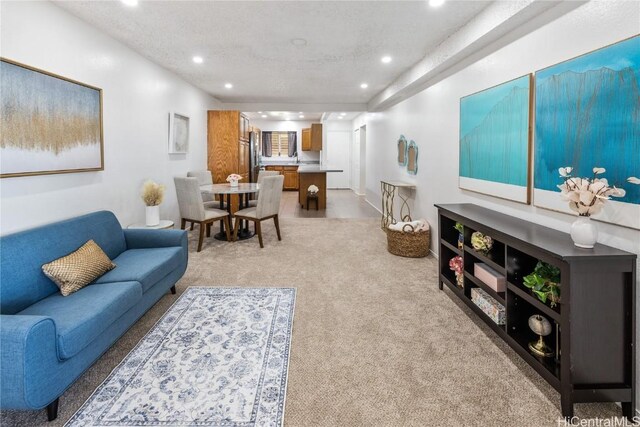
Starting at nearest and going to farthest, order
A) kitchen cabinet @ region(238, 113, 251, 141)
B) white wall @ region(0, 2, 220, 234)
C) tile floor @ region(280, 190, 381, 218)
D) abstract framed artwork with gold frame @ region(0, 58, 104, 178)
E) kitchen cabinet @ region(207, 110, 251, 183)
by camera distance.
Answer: abstract framed artwork with gold frame @ region(0, 58, 104, 178) < white wall @ region(0, 2, 220, 234) < kitchen cabinet @ region(207, 110, 251, 183) < kitchen cabinet @ region(238, 113, 251, 141) < tile floor @ region(280, 190, 381, 218)

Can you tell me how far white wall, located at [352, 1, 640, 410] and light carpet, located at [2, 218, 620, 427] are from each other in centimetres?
89

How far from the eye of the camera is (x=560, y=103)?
7.26 feet

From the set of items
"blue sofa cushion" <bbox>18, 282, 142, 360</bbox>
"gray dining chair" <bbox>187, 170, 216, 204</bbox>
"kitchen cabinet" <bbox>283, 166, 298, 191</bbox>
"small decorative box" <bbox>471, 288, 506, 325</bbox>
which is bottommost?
"small decorative box" <bbox>471, 288, 506, 325</bbox>

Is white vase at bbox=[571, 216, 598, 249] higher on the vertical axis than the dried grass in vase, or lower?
lower

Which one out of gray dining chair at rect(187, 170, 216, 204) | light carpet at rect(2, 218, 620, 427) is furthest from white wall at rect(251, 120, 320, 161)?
light carpet at rect(2, 218, 620, 427)

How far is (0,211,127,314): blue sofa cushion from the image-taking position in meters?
2.02

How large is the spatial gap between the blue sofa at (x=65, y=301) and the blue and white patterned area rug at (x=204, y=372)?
21 centimetres

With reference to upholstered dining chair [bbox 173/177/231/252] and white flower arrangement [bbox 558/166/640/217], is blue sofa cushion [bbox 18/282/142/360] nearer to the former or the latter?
upholstered dining chair [bbox 173/177/231/252]

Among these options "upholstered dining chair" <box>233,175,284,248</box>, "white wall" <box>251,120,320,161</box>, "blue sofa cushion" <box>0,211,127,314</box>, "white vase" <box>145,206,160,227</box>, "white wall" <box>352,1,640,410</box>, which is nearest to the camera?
"white wall" <box>352,1,640,410</box>

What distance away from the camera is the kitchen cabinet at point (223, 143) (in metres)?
7.00

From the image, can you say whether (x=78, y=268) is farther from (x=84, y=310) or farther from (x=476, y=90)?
(x=476, y=90)
